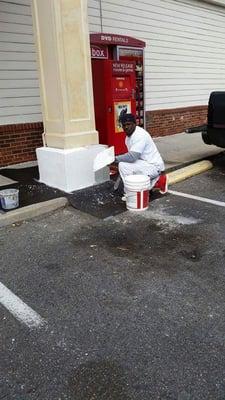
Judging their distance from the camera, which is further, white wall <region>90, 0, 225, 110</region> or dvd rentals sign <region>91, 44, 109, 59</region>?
white wall <region>90, 0, 225, 110</region>

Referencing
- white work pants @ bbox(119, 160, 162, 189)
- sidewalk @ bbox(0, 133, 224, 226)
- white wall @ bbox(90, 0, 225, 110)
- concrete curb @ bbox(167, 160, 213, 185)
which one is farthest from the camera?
white wall @ bbox(90, 0, 225, 110)

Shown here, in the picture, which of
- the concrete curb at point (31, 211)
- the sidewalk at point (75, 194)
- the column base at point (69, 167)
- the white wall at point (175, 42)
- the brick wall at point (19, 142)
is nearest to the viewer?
the concrete curb at point (31, 211)

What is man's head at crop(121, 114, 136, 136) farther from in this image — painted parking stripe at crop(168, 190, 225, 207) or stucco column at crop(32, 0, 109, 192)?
painted parking stripe at crop(168, 190, 225, 207)

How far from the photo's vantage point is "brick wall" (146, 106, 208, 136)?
34.9ft

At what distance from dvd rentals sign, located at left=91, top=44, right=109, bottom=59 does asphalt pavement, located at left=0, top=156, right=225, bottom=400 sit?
3.24 m

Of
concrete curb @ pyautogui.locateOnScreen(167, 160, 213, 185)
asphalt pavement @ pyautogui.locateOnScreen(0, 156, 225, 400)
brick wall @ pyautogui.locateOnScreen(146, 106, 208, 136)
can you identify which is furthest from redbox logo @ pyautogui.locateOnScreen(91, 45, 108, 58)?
brick wall @ pyautogui.locateOnScreen(146, 106, 208, 136)

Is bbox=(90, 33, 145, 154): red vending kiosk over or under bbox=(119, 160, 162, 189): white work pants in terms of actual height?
over

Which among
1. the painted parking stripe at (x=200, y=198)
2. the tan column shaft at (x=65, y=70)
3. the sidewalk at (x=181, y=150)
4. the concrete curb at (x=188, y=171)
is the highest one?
the tan column shaft at (x=65, y=70)

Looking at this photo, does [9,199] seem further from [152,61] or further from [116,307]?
[152,61]

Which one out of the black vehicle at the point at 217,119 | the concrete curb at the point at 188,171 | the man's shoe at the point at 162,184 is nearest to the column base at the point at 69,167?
the man's shoe at the point at 162,184

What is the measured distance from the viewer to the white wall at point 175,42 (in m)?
9.29

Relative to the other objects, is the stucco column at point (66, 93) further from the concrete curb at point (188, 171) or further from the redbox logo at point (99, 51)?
the concrete curb at point (188, 171)

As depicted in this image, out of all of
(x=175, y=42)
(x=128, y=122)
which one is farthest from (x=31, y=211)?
(x=175, y=42)

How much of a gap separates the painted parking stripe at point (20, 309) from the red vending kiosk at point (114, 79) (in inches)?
178
